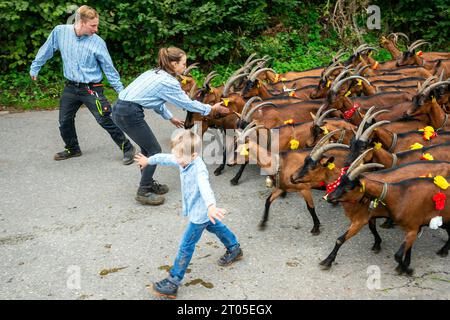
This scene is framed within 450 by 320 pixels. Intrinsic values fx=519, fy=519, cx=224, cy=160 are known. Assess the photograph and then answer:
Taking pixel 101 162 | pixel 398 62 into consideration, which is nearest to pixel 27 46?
pixel 101 162

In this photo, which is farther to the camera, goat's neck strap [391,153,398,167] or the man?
the man

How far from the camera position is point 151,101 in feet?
21.1

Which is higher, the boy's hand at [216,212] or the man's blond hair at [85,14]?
the man's blond hair at [85,14]

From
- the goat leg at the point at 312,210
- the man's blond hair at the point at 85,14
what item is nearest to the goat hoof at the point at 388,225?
the goat leg at the point at 312,210

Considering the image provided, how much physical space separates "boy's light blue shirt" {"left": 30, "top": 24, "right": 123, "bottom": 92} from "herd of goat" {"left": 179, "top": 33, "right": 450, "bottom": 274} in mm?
1582

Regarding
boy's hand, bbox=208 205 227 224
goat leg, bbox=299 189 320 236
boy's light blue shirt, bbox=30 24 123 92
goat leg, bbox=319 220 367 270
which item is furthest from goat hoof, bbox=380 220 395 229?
boy's light blue shirt, bbox=30 24 123 92

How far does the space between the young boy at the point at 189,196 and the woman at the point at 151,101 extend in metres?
1.33

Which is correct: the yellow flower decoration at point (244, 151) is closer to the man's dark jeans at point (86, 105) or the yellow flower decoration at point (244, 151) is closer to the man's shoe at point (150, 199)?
the man's shoe at point (150, 199)

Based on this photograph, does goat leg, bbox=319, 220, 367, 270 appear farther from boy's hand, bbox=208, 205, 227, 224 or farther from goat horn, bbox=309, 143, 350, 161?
boy's hand, bbox=208, 205, 227, 224

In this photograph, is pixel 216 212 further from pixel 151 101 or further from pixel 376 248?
pixel 151 101

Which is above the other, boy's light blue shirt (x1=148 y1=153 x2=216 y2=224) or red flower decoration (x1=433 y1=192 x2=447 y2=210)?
boy's light blue shirt (x1=148 y1=153 x2=216 y2=224)

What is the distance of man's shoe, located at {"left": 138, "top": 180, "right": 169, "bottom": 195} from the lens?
6.94 meters

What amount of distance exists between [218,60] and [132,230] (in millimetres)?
7475

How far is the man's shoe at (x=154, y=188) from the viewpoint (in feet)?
22.8
